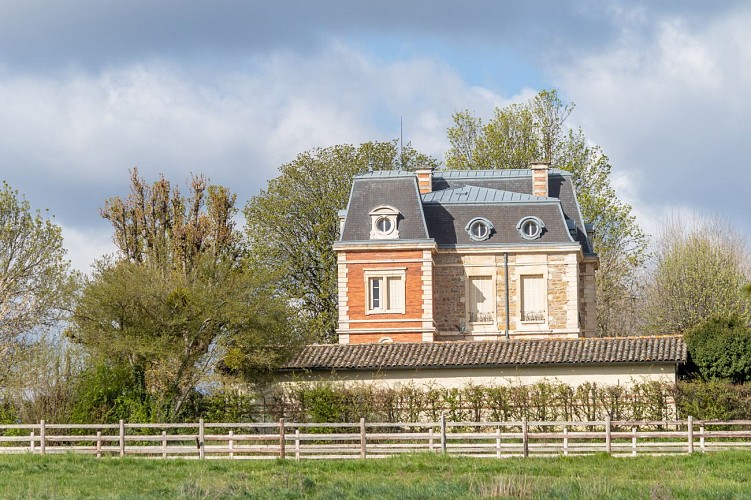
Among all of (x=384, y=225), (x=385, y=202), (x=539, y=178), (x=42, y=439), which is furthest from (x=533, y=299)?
(x=42, y=439)

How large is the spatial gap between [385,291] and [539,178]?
8292 millimetres

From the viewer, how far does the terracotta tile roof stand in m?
36.9

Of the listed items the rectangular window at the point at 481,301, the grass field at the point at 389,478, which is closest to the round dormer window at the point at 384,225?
the rectangular window at the point at 481,301

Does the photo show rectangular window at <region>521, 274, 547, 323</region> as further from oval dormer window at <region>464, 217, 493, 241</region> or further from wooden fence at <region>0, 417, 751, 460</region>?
wooden fence at <region>0, 417, 751, 460</region>

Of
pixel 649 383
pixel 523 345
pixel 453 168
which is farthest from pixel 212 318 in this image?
pixel 453 168

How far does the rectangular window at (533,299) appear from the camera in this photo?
160 feet

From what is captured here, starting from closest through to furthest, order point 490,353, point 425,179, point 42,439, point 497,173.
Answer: point 42,439, point 490,353, point 425,179, point 497,173

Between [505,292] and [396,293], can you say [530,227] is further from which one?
[396,293]

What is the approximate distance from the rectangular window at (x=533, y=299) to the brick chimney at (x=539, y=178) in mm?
4243

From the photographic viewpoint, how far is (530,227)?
161ft

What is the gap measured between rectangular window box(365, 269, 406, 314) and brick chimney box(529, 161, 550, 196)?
A: 23.6ft

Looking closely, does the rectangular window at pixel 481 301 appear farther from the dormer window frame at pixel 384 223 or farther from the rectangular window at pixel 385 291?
the dormer window frame at pixel 384 223

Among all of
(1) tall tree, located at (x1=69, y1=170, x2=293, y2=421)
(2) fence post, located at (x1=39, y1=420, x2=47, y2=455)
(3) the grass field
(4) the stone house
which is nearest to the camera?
(3) the grass field

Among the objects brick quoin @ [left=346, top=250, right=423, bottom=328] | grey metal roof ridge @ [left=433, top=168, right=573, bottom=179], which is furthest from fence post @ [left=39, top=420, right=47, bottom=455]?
grey metal roof ridge @ [left=433, top=168, right=573, bottom=179]
